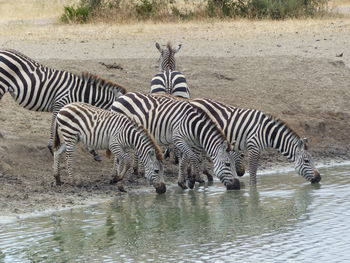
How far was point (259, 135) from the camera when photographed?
12914 mm

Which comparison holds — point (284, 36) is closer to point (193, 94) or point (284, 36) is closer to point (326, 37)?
point (326, 37)

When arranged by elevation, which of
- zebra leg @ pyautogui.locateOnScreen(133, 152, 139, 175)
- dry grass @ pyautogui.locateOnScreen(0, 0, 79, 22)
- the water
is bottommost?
Answer: the water

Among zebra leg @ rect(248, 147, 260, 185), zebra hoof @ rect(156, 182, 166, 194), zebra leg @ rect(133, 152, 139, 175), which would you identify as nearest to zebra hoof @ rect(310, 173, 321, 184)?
zebra leg @ rect(248, 147, 260, 185)

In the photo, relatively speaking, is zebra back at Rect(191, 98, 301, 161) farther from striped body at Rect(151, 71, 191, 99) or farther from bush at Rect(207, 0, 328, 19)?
bush at Rect(207, 0, 328, 19)

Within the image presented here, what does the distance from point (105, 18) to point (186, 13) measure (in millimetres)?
2330

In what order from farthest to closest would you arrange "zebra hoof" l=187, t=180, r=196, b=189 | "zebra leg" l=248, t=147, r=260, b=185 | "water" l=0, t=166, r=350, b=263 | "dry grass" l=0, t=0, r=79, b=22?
1. "dry grass" l=0, t=0, r=79, b=22
2. "zebra hoof" l=187, t=180, r=196, b=189
3. "zebra leg" l=248, t=147, r=260, b=185
4. "water" l=0, t=166, r=350, b=263

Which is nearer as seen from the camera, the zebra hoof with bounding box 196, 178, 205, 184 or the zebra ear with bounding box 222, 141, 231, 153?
the zebra ear with bounding box 222, 141, 231, 153

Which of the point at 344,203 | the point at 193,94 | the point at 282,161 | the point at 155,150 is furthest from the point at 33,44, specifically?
the point at 344,203

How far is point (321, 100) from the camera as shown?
57.6 ft

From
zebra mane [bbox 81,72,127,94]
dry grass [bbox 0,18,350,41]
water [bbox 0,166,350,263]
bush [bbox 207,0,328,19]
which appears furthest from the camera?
bush [bbox 207,0,328,19]

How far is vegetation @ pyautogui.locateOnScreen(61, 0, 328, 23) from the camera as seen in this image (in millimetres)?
26312

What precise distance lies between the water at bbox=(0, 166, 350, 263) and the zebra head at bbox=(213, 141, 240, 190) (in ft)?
0.46

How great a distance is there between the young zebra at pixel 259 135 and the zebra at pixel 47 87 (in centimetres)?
143

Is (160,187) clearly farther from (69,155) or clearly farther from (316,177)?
(316,177)
